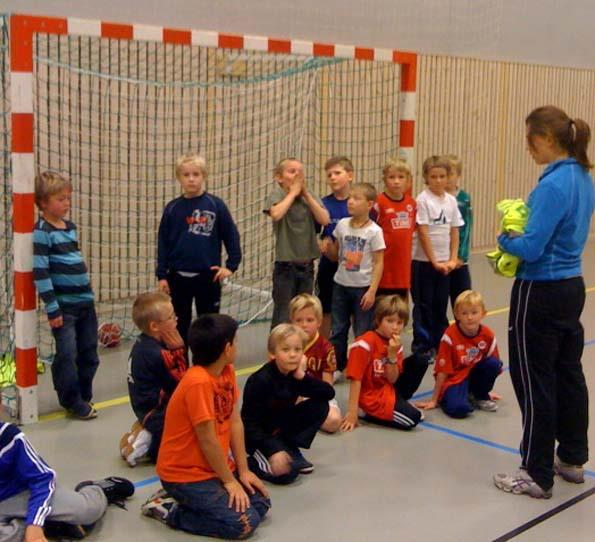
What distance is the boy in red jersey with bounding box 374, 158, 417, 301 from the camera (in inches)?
218

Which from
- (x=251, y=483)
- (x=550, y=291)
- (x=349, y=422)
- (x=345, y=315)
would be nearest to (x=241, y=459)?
(x=251, y=483)

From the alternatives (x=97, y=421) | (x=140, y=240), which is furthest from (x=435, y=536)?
(x=140, y=240)

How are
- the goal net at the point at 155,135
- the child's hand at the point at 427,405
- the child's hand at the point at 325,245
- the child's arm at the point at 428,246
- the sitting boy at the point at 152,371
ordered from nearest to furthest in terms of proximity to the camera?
the sitting boy at the point at 152,371
the child's hand at the point at 427,405
the child's hand at the point at 325,245
the child's arm at the point at 428,246
the goal net at the point at 155,135

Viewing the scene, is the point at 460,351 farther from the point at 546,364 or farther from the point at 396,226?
the point at 546,364

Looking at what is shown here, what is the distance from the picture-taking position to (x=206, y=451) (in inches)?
129

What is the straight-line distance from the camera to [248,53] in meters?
8.04

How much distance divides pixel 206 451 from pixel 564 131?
197 centimetres

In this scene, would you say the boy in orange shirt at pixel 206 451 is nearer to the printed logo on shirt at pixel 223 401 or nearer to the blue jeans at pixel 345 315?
the printed logo on shirt at pixel 223 401

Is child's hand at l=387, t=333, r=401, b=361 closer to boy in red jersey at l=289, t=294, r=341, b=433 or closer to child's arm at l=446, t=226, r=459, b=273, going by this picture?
boy in red jersey at l=289, t=294, r=341, b=433

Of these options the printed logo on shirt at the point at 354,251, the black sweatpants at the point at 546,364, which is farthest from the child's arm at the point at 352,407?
the black sweatpants at the point at 546,364

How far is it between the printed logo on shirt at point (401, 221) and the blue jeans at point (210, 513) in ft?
8.61

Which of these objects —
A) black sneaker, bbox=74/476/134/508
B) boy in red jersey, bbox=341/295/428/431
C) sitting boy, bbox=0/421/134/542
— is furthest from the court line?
sitting boy, bbox=0/421/134/542

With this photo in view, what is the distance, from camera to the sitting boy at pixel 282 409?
3.84 metres

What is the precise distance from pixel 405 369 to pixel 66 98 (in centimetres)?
383
